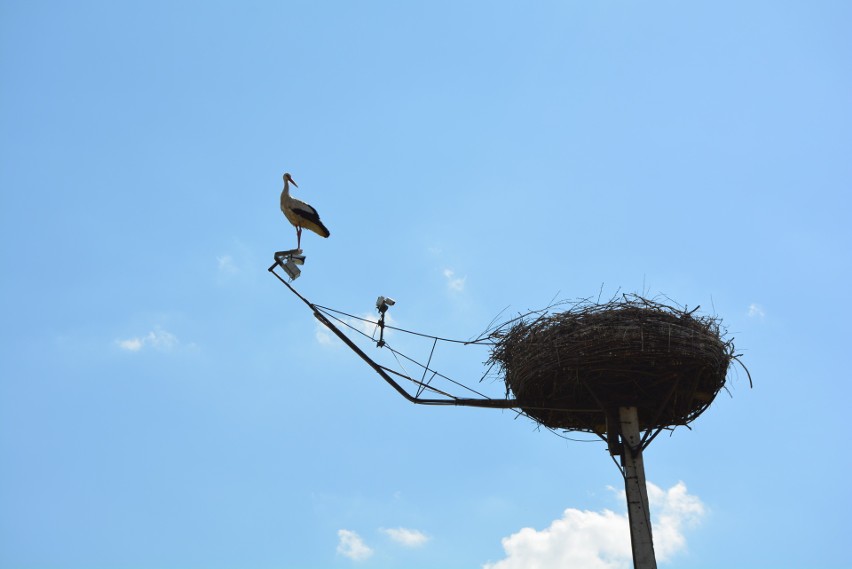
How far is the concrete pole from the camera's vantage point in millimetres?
11750

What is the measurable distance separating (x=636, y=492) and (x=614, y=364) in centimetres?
167

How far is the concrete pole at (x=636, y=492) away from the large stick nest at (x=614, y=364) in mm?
254

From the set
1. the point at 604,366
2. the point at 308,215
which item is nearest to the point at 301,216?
the point at 308,215

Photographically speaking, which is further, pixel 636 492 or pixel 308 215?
pixel 308 215

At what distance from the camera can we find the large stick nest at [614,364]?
1208cm

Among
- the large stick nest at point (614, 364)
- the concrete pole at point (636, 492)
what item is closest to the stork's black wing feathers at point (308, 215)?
the large stick nest at point (614, 364)

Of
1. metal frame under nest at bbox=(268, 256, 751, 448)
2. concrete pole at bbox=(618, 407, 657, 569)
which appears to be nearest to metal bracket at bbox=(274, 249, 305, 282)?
metal frame under nest at bbox=(268, 256, 751, 448)

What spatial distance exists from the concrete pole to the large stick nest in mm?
254

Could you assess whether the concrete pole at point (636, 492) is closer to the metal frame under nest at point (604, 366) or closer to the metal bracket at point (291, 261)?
the metal frame under nest at point (604, 366)

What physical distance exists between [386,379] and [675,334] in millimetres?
3848

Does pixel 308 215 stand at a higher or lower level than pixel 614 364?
higher

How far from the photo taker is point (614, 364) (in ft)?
39.9

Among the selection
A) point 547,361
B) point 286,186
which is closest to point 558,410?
point 547,361

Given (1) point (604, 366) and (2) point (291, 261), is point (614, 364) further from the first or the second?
(2) point (291, 261)
